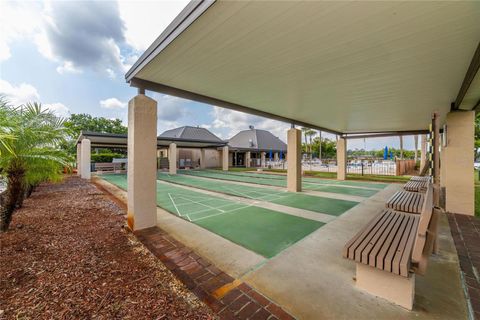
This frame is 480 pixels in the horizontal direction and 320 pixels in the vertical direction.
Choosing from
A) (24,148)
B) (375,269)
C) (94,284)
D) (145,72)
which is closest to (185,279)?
(94,284)

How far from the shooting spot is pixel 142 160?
13.8ft

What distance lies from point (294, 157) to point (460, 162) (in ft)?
17.1

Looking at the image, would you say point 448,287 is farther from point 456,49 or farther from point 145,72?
point 145,72

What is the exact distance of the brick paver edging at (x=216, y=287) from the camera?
1987mm

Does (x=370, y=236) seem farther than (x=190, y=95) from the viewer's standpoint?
No

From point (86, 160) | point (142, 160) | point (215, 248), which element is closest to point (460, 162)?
point (215, 248)

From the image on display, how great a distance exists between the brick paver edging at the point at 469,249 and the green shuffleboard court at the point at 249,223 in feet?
7.40

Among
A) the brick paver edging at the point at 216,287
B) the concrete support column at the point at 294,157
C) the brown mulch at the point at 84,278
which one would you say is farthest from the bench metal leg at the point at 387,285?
the concrete support column at the point at 294,157

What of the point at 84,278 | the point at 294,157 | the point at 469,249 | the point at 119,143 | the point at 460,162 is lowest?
the point at 469,249

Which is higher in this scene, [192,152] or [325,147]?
[325,147]

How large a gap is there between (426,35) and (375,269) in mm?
3371

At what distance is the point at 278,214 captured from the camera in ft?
18.0

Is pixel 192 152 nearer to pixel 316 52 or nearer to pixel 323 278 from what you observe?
pixel 316 52

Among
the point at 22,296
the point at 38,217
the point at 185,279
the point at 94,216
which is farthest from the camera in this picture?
the point at 94,216
